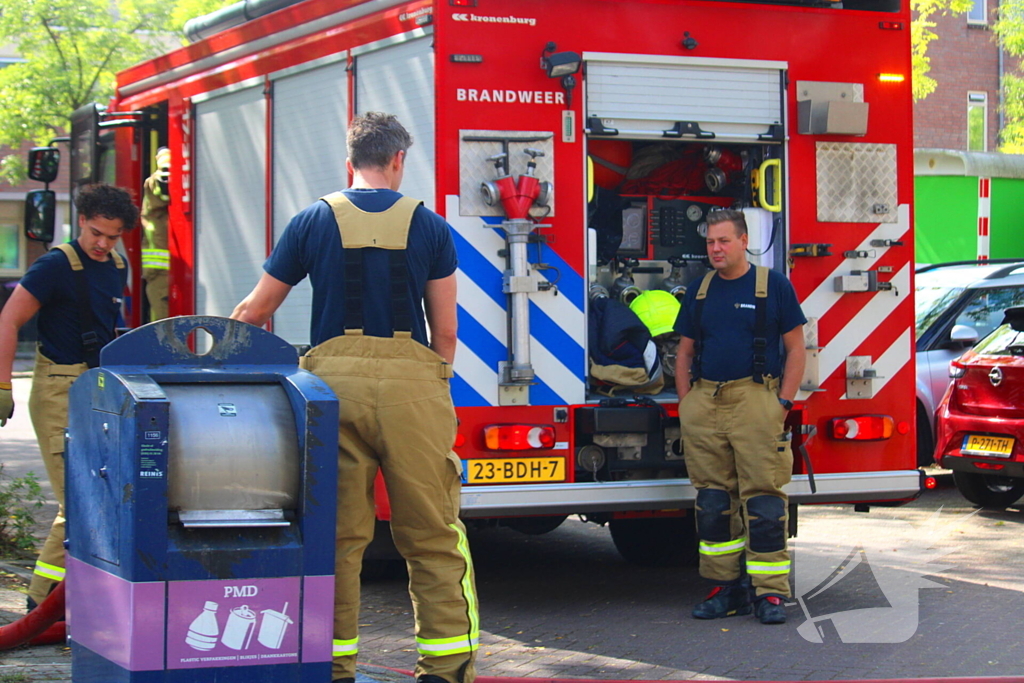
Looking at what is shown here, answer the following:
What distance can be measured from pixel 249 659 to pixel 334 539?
38 centimetres

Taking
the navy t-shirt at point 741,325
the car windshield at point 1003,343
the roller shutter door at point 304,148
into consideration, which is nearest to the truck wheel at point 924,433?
the car windshield at point 1003,343

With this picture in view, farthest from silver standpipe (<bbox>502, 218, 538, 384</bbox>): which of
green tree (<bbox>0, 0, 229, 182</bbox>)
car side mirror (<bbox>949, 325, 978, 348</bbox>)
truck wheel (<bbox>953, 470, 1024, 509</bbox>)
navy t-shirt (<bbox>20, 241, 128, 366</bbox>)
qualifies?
green tree (<bbox>0, 0, 229, 182</bbox>)

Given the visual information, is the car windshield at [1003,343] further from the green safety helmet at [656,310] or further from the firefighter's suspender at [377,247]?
the firefighter's suspender at [377,247]

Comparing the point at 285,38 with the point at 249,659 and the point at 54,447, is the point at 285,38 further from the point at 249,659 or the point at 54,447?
the point at 249,659

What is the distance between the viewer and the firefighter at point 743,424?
6.02 m

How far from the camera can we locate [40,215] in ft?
27.4

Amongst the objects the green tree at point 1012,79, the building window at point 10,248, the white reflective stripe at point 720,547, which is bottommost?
the white reflective stripe at point 720,547

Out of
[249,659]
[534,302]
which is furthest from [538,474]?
[249,659]

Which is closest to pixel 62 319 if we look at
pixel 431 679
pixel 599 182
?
pixel 431 679

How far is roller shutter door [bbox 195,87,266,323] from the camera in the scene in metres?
7.13

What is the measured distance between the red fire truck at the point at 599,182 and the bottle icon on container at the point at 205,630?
2562 millimetres

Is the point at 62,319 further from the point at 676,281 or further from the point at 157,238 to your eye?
the point at 676,281

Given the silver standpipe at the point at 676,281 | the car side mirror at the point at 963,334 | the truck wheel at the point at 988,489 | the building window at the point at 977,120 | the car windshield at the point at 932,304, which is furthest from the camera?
the building window at the point at 977,120

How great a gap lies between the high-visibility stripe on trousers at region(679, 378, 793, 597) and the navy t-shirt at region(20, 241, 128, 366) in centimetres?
268
